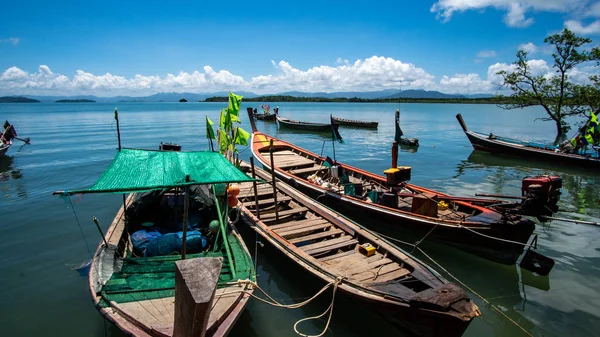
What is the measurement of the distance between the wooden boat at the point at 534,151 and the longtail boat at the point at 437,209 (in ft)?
46.1

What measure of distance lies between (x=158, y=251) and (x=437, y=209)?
7488 millimetres

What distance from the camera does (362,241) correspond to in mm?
8344

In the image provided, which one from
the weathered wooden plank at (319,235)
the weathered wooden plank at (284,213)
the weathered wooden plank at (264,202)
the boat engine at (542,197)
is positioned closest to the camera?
the boat engine at (542,197)

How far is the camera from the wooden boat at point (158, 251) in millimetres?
5047

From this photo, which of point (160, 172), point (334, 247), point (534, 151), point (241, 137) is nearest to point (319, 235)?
point (334, 247)

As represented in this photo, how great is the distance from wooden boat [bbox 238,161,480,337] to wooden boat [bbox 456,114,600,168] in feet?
58.5

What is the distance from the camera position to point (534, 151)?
21.0m

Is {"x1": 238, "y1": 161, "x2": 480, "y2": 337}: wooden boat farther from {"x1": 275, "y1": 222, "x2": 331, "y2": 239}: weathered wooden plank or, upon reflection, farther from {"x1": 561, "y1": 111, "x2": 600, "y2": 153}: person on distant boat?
{"x1": 561, "y1": 111, "x2": 600, "y2": 153}: person on distant boat

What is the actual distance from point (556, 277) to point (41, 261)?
45.7 feet

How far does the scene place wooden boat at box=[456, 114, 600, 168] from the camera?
1880 centimetres

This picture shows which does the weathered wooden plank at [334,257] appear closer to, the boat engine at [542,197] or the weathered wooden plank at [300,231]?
the weathered wooden plank at [300,231]

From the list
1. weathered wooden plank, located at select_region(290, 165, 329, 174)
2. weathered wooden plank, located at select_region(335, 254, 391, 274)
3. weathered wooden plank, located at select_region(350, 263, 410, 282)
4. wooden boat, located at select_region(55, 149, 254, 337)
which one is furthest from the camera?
weathered wooden plank, located at select_region(290, 165, 329, 174)

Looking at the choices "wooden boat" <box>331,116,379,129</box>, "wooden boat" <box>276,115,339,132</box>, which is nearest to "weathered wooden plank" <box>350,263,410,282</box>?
"wooden boat" <box>276,115,339,132</box>

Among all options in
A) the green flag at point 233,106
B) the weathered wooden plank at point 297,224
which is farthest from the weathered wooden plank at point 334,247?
the green flag at point 233,106
